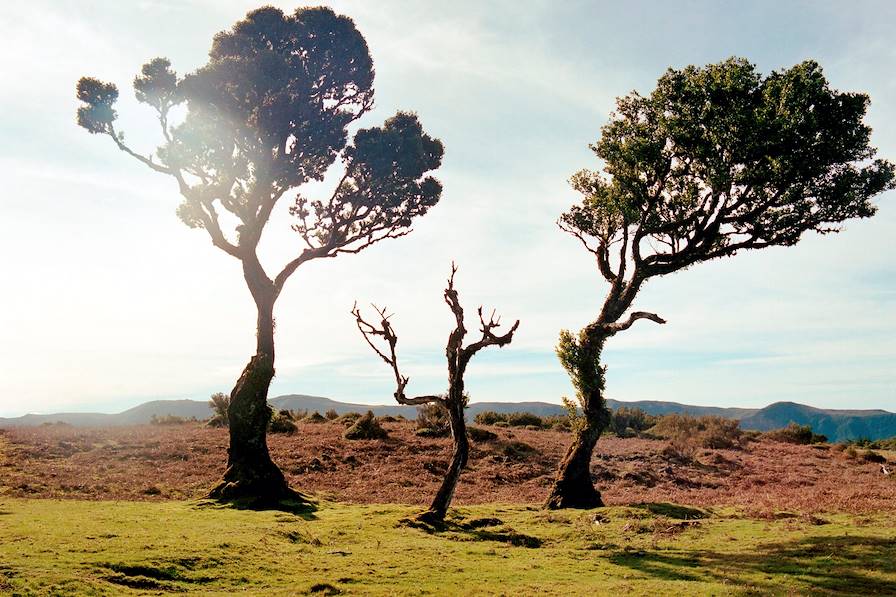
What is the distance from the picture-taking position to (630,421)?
69.1m

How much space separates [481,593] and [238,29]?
2827 centimetres

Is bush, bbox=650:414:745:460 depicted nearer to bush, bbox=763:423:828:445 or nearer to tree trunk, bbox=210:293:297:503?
bush, bbox=763:423:828:445

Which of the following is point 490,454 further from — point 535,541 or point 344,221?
point 535,541

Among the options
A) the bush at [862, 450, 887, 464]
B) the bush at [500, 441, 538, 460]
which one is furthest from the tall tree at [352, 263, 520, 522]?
the bush at [862, 450, 887, 464]

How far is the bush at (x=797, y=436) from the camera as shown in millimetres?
59312

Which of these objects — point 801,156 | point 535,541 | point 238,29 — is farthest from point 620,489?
point 238,29

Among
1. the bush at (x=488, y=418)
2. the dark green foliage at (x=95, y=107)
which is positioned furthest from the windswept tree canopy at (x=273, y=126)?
the bush at (x=488, y=418)

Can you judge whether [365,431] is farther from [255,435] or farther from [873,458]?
[873,458]

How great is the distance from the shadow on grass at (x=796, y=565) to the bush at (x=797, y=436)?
159 feet

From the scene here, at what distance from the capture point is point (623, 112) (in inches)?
1113

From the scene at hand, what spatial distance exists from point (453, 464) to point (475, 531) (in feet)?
8.15

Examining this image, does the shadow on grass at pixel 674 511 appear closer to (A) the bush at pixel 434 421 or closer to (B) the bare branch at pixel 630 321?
(B) the bare branch at pixel 630 321

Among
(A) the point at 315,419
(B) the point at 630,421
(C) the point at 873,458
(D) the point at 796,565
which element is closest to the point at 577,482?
(D) the point at 796,565

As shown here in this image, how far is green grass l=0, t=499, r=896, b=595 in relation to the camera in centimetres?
1257
